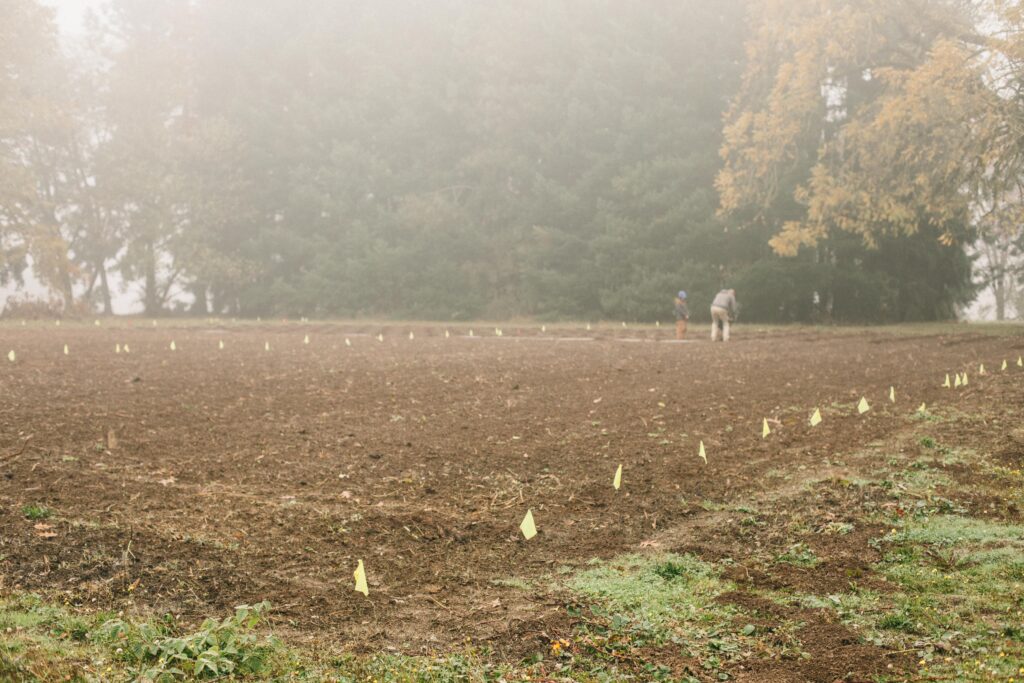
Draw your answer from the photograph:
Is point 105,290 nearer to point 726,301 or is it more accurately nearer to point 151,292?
point 151,292

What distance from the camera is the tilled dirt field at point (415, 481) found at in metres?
5.20

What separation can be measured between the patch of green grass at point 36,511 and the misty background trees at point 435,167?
22871 mm

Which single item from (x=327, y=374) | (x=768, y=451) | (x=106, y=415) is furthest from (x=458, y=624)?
(x=327, y=374)

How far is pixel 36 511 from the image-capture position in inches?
244

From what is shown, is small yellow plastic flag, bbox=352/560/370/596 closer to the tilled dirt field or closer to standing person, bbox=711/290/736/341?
the tilled dirt field

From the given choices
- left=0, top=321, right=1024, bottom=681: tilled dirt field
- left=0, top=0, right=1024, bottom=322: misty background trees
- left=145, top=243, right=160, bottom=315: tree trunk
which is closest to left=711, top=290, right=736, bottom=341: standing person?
left=0, top=0, right=1024, bottom=322: misty background trees

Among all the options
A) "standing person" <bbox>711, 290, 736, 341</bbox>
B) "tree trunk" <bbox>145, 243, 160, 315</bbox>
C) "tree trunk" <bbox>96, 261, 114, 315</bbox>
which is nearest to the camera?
"standing person" <bbox>711, 290, 736, 341</bbox>

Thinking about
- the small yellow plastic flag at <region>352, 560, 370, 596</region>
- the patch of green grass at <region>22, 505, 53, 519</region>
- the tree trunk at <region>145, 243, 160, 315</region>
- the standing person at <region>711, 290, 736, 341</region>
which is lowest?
the small yellow plastic flag at <region>352, 560, 370, 596</region>

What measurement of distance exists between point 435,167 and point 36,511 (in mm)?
35775

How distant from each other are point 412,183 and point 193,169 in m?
10.5

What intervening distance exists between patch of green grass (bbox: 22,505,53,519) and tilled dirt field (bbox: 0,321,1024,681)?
0.09m

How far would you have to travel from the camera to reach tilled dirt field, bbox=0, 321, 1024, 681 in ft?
17.0

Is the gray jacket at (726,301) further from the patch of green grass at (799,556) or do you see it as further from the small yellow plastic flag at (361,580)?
the small yellow plastic flag at (361,580)

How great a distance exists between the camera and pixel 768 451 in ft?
29.1
